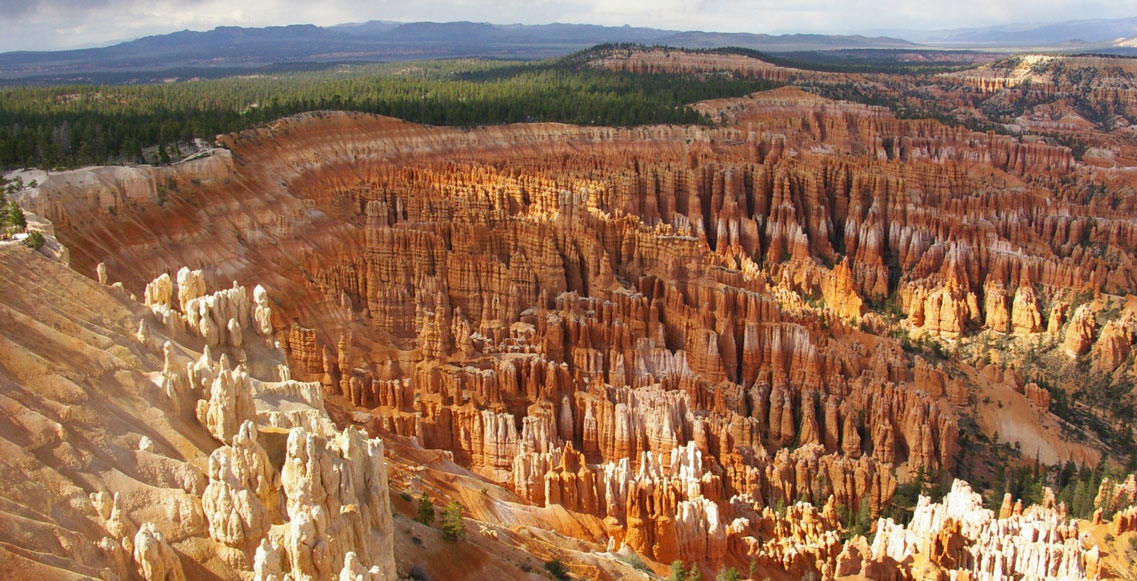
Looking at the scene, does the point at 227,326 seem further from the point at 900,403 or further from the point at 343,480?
the point at 900,403

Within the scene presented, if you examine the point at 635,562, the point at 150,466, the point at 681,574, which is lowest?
the point at 681,574

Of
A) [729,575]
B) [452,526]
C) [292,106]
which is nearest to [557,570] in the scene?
[452,526]

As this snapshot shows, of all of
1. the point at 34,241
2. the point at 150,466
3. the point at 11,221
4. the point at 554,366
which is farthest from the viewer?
the point at 554,366

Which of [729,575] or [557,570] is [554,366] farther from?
[557,570]

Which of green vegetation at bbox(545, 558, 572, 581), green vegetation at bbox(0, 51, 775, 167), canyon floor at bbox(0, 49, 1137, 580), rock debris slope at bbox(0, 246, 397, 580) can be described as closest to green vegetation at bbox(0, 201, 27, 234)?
canyon floor at bbox(0, 49, 1137, 580)

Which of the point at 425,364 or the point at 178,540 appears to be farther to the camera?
the point at 425,364

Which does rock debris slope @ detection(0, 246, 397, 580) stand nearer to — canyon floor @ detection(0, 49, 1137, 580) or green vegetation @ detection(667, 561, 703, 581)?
canyon floor @ detection(0, 49, 1137, 580)

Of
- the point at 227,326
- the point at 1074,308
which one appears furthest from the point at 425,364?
the point at 1074,308
